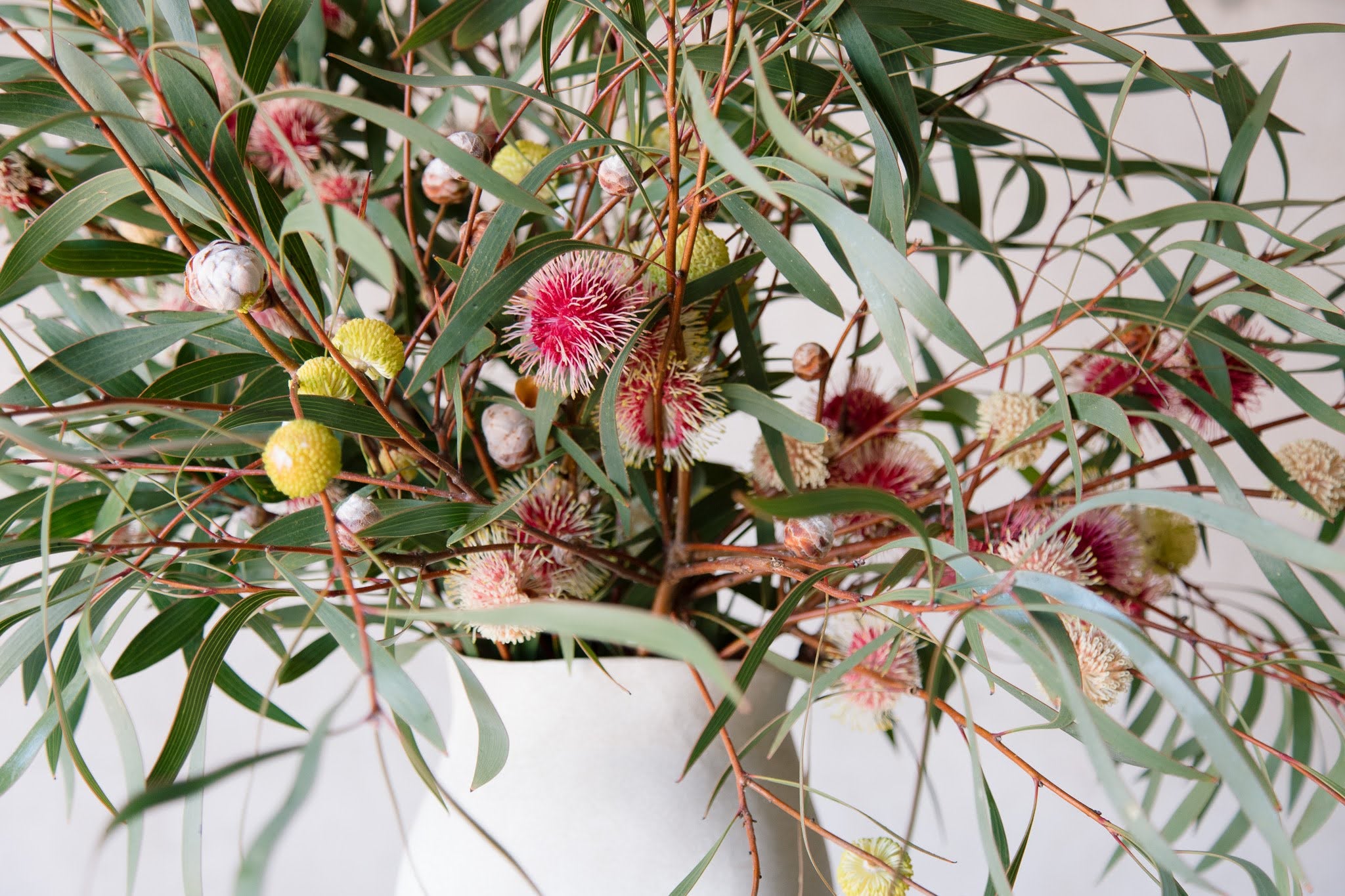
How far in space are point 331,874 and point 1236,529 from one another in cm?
90

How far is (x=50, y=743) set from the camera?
0.35 m

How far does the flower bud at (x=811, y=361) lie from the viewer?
1.22 ft

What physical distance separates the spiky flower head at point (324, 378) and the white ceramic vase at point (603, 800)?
148 millimetres

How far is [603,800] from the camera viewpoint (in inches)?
14.5

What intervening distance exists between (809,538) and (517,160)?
0.60 ft

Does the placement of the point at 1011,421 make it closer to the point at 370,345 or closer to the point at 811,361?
the point at 811,361

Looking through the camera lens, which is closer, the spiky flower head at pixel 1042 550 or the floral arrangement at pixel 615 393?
the floral arrangement at pixel 615 393

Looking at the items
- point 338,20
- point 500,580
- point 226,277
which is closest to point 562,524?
point 500,580

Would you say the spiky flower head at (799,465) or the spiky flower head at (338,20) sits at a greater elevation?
the spiky flower head at (338,20)

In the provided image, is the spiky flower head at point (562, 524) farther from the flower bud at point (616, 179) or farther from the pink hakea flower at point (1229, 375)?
the pink hakea flower at point (1229, 375)

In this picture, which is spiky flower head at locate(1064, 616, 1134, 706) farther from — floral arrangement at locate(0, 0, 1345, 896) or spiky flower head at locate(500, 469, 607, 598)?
spiky flower head at locate(500, 469, 607, 598)

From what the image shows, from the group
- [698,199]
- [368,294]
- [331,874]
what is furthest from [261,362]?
[331,874]

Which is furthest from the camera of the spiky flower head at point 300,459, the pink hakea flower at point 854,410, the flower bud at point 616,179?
the pink hakea flower at point 854,410

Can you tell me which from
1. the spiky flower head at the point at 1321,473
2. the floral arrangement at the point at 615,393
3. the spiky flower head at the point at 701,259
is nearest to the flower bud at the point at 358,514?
the floral arrangement at the point at 615,393
